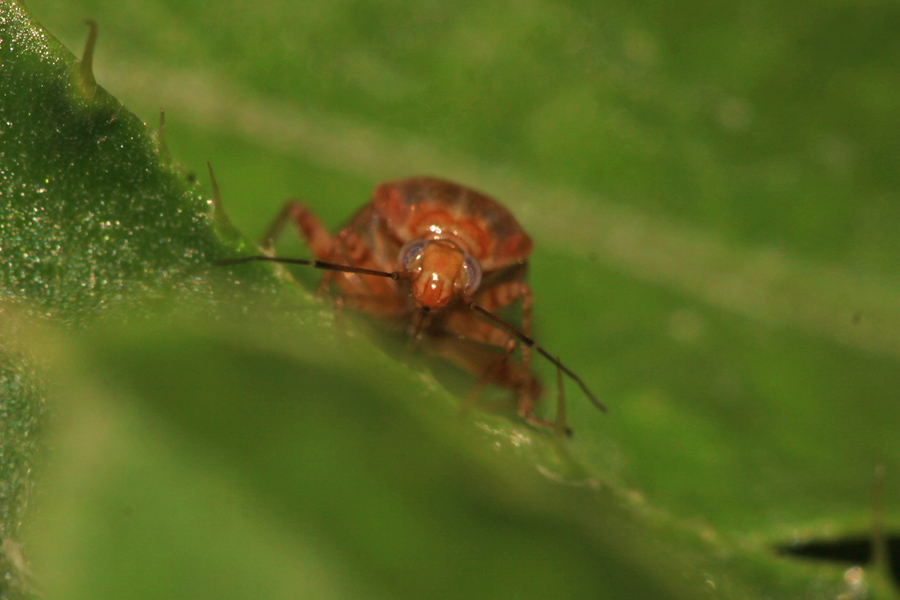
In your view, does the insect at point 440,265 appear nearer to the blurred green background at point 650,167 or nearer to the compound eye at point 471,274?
the compound eye at point 471,274

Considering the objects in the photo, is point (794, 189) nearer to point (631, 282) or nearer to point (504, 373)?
point (631, 282)

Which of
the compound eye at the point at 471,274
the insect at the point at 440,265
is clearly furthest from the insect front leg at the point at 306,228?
the compound eye at the point at 471,274

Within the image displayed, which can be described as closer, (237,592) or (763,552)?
(237,592)

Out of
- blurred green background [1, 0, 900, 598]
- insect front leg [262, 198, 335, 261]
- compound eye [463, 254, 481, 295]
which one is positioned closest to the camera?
blurred green background [1, 0, 900, 598]

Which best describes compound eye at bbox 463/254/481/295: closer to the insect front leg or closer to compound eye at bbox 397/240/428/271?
compound eye at bbox 397/240/428/271

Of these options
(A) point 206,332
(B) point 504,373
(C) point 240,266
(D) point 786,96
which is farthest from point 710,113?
(A) point 206,332

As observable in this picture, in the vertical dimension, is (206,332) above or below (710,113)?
below

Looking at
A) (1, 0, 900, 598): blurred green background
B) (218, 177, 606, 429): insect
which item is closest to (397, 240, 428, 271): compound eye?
(218, 177, 606, 429): insect
